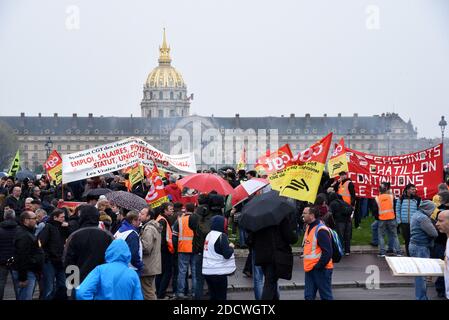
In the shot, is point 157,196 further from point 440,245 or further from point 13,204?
point 440,245

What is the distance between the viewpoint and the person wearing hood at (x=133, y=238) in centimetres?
1042

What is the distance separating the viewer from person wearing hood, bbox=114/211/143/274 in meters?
10.4

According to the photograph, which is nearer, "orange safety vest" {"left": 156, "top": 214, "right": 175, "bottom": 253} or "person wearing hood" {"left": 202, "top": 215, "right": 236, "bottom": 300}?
"person wearing hood" {"left": 202, "top": 215, "right": 236, "bottom": 300}

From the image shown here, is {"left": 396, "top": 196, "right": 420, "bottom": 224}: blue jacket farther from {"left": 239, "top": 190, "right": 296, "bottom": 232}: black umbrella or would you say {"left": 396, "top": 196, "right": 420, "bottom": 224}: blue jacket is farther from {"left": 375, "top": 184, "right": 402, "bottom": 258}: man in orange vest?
{"left": 239, "top": 190, "right": 296, "bottom": 232}: black umbrella

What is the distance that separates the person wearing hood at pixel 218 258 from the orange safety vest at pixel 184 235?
1.98 meters

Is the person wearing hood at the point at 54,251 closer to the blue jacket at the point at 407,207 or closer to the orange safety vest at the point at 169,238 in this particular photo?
the orange safety vest at the point at 169,238

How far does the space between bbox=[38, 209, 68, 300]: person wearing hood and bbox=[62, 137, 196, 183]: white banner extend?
656 centimetres

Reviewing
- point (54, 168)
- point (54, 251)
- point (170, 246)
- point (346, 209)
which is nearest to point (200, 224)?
point (170, 246)

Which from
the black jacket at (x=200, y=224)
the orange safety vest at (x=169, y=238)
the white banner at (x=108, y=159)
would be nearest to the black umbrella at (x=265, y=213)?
the black jacket at (x=200, y=224)

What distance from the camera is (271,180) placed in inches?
509

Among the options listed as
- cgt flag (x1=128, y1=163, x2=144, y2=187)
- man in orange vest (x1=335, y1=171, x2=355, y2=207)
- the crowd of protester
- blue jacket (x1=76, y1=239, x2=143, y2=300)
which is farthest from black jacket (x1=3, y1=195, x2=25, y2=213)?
blue jacket (x1=76, y1=239, x2=143, y2=300)

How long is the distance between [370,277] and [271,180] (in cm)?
238

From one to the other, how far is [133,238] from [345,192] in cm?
840

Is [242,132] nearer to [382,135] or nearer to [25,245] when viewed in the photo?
[382,135]
